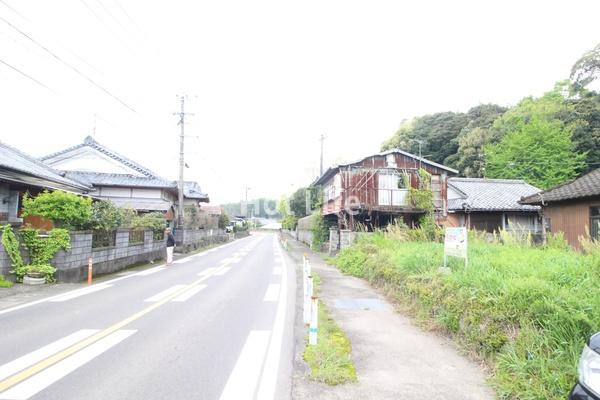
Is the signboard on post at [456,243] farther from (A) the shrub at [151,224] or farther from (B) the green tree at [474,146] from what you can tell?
(B) the green tree at [474,146]

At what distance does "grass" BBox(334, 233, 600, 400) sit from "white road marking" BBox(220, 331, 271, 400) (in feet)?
9.17

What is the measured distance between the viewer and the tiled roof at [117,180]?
27.6 m

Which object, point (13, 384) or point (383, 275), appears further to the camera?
point (383, 275)

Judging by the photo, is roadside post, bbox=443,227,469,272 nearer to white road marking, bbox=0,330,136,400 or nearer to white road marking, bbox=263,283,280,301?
white road marking, bbox=263,283,280,301

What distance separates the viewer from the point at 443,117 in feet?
172

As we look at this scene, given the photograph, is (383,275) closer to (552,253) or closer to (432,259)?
(432,259)

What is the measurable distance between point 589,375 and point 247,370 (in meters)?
3.49

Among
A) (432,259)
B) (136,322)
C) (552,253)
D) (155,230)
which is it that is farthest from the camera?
(155,230)

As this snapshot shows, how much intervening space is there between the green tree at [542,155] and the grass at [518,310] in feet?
99.2

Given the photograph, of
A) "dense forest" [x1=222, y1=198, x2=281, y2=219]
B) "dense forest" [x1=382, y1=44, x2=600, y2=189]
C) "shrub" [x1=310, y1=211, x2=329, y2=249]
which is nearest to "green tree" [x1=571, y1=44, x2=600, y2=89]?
"dense forest" [x1=382, y1=44, x2=600, y2=189]

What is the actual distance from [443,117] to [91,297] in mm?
53582

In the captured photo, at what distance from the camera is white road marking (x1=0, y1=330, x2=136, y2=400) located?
144 inches

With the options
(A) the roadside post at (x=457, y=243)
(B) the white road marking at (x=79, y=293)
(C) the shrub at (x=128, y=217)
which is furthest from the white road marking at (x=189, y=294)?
(C) the shrub at (x=128, y=217)

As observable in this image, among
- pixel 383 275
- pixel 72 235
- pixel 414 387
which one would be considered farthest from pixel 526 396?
pixel 72 235
